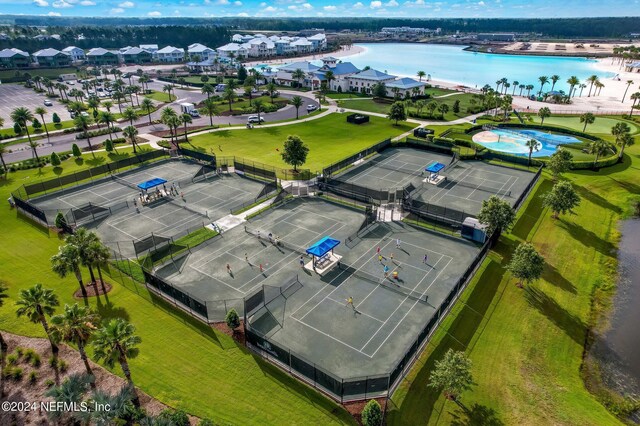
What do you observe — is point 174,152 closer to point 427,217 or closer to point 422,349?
point 427,217

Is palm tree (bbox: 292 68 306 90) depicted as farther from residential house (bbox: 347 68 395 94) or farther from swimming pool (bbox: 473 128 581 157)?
swimming pool (bbox: 473 128 581 157)

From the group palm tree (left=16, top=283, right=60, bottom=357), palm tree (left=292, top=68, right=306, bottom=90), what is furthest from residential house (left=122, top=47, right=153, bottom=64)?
palm tree (left=16, top=283, right=60, bottom=357)

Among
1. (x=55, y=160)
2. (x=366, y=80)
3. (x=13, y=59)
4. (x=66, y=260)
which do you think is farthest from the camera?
(x=13, y=59)

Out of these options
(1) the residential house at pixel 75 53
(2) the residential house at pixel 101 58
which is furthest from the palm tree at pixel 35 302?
(1) the residential house at pixel 75 53

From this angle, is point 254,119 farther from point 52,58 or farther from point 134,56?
point 52,58

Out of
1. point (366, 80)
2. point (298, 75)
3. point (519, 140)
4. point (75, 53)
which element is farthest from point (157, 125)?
point (75, 53)

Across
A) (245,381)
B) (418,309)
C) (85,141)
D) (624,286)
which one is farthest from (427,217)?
(85,141)
